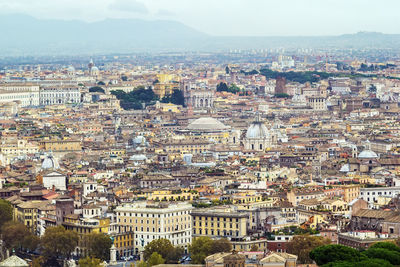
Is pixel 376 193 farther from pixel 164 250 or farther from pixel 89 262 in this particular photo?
pixel 89 262

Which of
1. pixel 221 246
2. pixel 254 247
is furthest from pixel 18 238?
pixel 254 247

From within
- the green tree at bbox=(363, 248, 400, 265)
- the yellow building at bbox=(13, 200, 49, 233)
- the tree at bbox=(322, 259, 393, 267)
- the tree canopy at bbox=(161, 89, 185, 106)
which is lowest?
Answer: the tree canopy at bbox=(161, 89, 185, 106)

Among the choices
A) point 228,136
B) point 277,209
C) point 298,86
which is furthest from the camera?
point 298,86

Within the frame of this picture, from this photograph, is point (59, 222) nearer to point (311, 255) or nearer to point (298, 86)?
point (311, 255)

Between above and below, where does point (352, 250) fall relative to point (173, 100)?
above

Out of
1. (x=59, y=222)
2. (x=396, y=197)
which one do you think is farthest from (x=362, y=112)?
(x=59, y=222)

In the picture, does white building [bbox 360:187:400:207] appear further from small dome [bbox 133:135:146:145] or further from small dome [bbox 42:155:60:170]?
small dome [bbox 133:135:146:145]

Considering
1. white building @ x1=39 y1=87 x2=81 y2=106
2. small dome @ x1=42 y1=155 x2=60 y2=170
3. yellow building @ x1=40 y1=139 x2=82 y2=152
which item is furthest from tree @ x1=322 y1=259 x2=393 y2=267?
white building @ x1=39 y1=87 x2=81 y2=106
